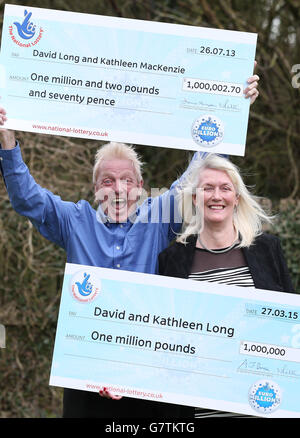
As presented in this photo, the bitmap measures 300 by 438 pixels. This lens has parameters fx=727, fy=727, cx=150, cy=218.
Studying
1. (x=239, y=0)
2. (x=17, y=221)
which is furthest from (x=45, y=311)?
(x=239, y=0)

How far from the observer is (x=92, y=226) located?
325 cm

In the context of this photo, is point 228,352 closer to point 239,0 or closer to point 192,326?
point 192,326

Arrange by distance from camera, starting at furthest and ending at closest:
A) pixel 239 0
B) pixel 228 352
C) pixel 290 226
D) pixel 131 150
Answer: pixel 239 0, pixel 290 226, pixel 131 150, pixel 228 352

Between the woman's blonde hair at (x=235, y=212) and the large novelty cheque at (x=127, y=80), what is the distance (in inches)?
3.4

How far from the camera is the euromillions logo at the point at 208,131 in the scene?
3111mm

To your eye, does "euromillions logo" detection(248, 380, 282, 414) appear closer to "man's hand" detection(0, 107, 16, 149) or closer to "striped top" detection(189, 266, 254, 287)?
"striped top" detection(189, 266, 254, 287)

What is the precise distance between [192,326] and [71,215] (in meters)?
0.73

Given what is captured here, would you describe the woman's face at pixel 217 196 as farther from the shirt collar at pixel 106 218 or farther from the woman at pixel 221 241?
the shirt collar at pixel 106 218

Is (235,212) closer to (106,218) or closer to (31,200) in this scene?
(106,218)

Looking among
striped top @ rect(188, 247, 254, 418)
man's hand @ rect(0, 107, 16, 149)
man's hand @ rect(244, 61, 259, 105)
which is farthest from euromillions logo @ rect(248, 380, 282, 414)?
man's hand @ rect(0, 107, 16, 149)

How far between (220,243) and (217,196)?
0.22 meters

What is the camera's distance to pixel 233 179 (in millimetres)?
3154

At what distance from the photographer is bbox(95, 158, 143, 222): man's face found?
10.5 feet
